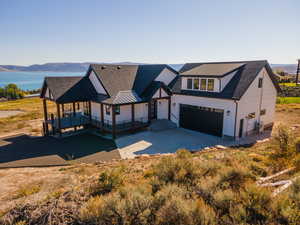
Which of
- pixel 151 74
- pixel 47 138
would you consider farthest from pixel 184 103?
pixel 47 138

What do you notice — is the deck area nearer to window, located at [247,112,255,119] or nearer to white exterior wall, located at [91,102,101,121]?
white exterior wall, located at [91,102,101,121]

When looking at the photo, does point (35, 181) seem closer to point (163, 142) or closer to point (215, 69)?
point (163, 142)

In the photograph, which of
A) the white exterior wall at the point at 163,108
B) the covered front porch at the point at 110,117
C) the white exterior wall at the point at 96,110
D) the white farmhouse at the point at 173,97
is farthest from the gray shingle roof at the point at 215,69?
the white exterior wall at the point at 96,110

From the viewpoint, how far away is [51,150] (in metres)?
15.2

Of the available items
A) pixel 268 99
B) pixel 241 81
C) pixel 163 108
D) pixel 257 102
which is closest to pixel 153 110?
pixel 163 108

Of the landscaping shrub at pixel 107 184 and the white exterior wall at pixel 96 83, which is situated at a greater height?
the white exterior wall at pixel 96 83

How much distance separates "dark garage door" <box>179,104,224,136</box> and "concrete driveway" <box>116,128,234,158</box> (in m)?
0.55

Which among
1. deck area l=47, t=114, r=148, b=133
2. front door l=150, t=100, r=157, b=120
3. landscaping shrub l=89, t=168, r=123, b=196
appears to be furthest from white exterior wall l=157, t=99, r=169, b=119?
landscaping shrub l=89, t=168, r=123, b=196

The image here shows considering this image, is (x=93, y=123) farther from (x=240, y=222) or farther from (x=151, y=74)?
(x=240, y=222)

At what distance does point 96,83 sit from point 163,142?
889 centimetres

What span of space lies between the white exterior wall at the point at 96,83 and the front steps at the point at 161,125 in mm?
5405

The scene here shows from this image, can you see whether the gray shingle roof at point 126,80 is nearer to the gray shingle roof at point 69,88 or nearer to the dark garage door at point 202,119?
the gray shingle roof at point 69,88

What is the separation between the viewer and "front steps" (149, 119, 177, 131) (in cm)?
1980

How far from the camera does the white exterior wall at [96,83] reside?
19.7 metres
